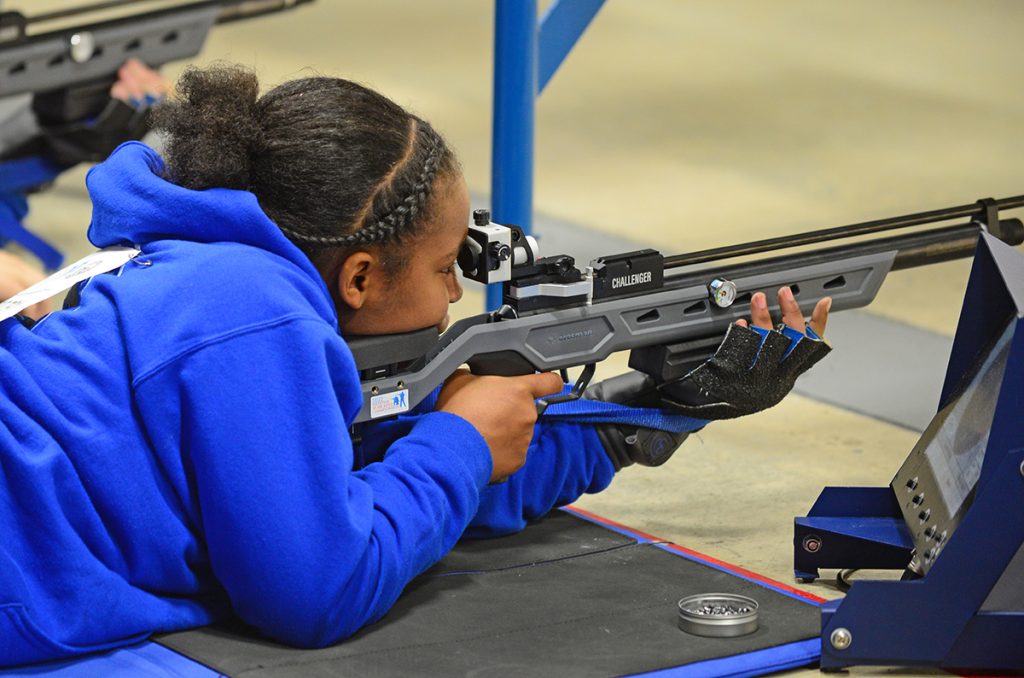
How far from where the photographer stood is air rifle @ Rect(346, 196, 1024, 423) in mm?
2369

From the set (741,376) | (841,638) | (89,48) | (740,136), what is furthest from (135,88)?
(841,638)

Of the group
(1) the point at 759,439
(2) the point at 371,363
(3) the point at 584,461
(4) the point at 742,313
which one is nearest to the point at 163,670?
(2) the point at 371,363

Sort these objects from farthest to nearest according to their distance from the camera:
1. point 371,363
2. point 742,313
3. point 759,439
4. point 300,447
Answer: point 759,439, point 742,313, point 371,363, point 300,447

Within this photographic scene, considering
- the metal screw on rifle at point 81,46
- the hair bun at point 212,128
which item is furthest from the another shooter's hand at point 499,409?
the metal screw on rifle at point 81,46

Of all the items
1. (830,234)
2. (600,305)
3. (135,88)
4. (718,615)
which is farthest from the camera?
(135,88)

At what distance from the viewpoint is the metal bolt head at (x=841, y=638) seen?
2186mm

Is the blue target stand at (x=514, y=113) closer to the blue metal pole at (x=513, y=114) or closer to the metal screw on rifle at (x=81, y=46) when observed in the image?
the blue metal pole at (x=513, y=114)

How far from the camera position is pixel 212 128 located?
220 centimetres

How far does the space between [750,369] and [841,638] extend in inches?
21.3

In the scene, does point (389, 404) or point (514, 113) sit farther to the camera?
point (514, 113)

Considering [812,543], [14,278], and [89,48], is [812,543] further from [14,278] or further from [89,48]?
[89,48]

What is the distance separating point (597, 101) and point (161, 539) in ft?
17.1

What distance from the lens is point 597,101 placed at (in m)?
7.09

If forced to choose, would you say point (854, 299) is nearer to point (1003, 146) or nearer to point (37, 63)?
point (37, 63)
